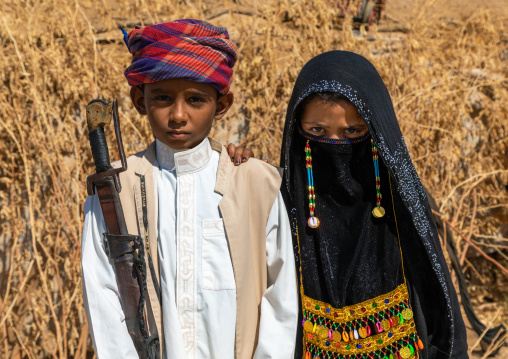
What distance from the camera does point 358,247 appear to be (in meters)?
1.75

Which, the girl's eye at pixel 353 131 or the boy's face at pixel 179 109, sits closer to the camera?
the boy's face at pixel 179 109

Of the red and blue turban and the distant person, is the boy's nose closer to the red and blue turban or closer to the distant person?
the red and blue turban

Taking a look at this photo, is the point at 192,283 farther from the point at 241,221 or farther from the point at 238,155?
the point at 238,155

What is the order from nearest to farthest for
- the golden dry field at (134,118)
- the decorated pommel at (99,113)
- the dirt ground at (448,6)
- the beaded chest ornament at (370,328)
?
the decorated pommel at (99,113) < the beaded chest ornament at (370,328) < the golden dry field at (134,118) < the dirt ground at (448,6)

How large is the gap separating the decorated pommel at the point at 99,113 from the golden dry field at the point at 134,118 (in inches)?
57.5

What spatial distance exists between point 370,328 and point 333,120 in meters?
0.80

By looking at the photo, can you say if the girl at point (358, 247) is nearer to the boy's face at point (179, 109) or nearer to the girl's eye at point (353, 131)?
the girl's eye at point (353, 131)

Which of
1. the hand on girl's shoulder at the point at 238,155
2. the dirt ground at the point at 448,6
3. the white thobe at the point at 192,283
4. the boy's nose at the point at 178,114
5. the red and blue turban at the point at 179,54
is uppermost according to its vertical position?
the dirt ground at the point at 448,6

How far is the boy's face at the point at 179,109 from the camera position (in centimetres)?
159

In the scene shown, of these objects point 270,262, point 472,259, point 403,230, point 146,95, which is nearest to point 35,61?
point 146,95

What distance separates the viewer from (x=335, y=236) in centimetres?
179

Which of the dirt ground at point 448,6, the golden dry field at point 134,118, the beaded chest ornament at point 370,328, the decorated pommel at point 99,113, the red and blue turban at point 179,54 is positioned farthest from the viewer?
the dirt ground at point 448,6

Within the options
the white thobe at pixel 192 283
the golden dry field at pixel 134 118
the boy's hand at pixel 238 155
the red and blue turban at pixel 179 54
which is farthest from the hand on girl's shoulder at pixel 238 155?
the golden dry field at pixel 134 118

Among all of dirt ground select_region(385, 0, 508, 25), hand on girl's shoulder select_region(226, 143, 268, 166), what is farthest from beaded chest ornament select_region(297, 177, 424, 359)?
dirt ground select_region(385, 0, 508, 25)
